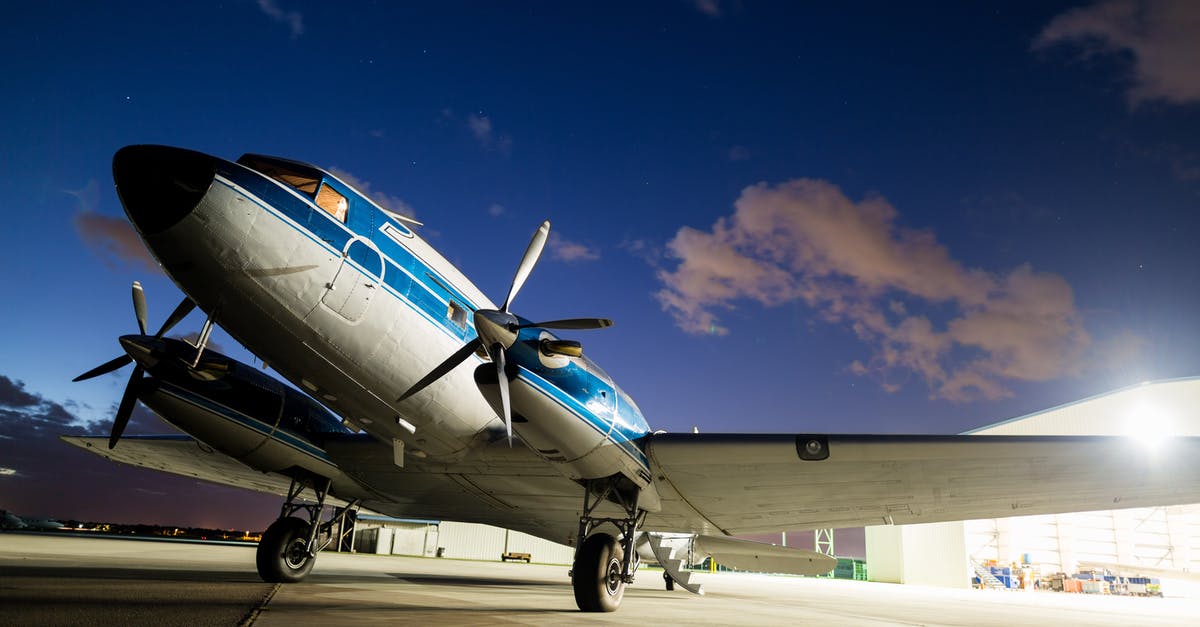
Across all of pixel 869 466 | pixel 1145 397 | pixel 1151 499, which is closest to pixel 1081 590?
pixel 1145 397

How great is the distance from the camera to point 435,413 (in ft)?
32.9

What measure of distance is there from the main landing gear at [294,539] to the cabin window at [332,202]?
6.34 metres

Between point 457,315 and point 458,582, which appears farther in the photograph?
point 458,582

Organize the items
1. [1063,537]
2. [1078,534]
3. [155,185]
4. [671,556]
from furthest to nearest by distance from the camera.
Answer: [1063,537]
[1078,534]
[671,556]
[155,185]

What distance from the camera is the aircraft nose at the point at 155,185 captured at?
7434 millimetres

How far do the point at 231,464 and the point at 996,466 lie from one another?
52.6 feet

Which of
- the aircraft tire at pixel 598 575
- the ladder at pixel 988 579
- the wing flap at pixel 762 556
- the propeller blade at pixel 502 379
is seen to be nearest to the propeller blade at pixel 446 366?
the propeller blade at pixel 502 379

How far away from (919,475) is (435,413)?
767 cm

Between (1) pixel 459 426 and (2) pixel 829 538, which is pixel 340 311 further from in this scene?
(2) pixel 829 538

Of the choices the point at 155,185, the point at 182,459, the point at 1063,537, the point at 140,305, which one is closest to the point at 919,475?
the point at 155,185

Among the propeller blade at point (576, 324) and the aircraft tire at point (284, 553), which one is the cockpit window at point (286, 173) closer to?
the propeller blade at point (576, 324)

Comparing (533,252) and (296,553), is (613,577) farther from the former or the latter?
(296,553)

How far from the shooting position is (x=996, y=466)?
937 centimetres

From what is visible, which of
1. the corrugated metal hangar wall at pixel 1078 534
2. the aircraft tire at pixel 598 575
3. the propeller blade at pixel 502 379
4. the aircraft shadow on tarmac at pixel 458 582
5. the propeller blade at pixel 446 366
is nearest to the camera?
the propeller blade at pixel 502 379
